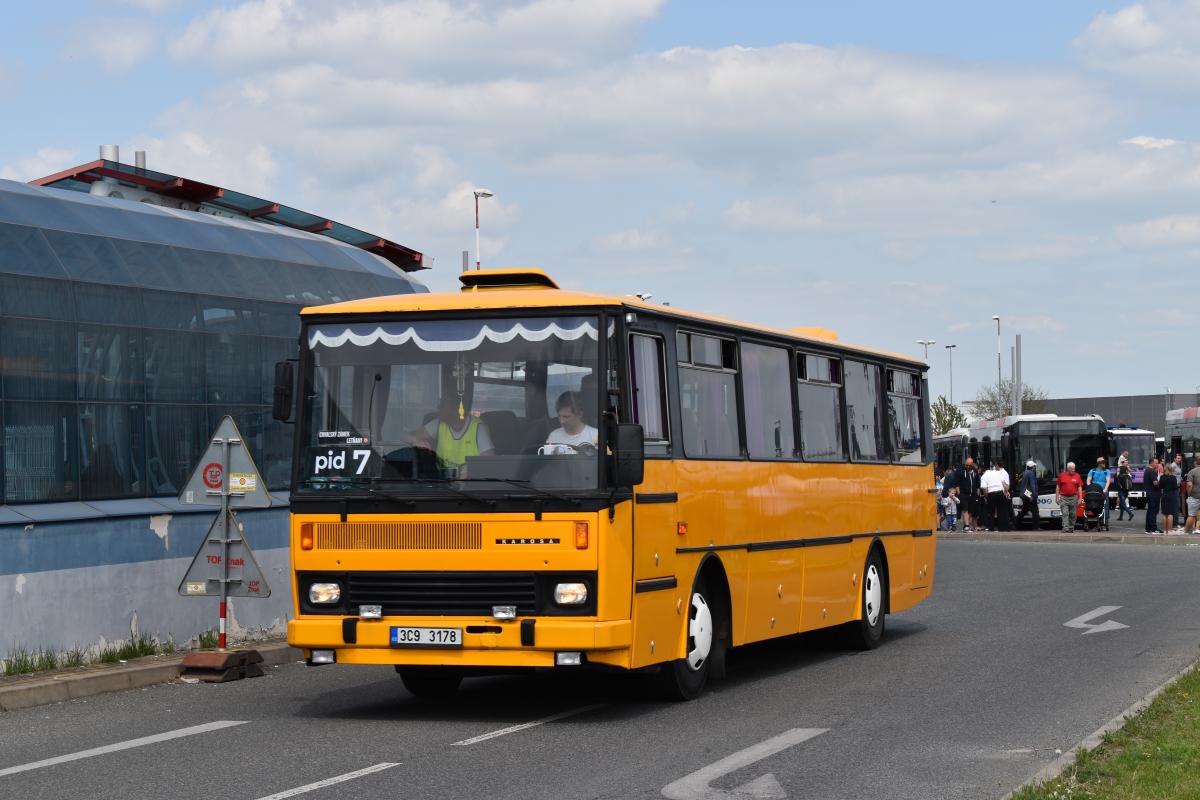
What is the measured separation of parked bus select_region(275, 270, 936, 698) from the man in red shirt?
104 feet

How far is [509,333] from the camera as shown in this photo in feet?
40.3

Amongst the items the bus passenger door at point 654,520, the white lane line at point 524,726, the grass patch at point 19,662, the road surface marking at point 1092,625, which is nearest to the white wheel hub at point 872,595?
the road surface marking at point 1092,625

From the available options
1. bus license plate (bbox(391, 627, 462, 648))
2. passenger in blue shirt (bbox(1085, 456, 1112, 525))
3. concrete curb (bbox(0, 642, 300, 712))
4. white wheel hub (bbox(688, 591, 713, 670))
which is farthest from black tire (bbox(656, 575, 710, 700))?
passenger in blue shirt (bbox(1085, 456, 1112, 525))

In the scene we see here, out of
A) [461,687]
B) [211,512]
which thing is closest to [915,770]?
[461,687]

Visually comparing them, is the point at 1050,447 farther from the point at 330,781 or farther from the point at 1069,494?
the point at 330,781

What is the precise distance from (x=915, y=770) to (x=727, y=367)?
16.9 feet

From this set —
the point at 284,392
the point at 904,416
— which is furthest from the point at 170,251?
the point at 904,416

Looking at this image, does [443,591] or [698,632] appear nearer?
[443,591]

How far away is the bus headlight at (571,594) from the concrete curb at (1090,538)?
1146 inches

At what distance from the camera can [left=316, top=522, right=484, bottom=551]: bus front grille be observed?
11.9m

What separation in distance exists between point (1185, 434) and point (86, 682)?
50.7m

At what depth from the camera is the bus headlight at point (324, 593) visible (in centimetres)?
1225

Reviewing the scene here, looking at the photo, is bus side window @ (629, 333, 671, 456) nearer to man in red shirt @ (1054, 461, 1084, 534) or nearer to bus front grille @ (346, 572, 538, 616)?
bus front grille @ (346, 572, 538, 616)

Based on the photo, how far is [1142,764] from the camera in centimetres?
941
